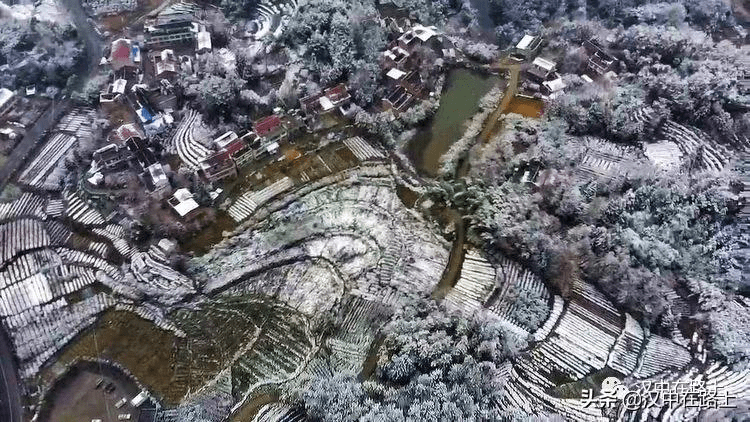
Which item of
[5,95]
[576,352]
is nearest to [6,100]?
[5,95]

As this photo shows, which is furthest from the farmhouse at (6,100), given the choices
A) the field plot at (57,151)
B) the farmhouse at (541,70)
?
the farmhouse at (541,70)

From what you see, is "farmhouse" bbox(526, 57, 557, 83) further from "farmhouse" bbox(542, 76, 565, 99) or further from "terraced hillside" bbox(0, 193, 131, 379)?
"terraced hillside" bbox(0, 193, 131, 379)

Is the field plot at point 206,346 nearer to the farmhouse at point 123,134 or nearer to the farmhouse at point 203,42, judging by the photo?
the farmhouse at point 123,134

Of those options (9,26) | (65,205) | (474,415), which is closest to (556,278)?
(474,415)

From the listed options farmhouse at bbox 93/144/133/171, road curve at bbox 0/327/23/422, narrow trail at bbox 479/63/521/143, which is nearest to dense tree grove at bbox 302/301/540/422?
road curve at bbox 0/327/23/422

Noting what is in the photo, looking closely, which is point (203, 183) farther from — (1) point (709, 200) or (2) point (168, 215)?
(1) point (709, 200)

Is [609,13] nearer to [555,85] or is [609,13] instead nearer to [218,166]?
[555,85]
